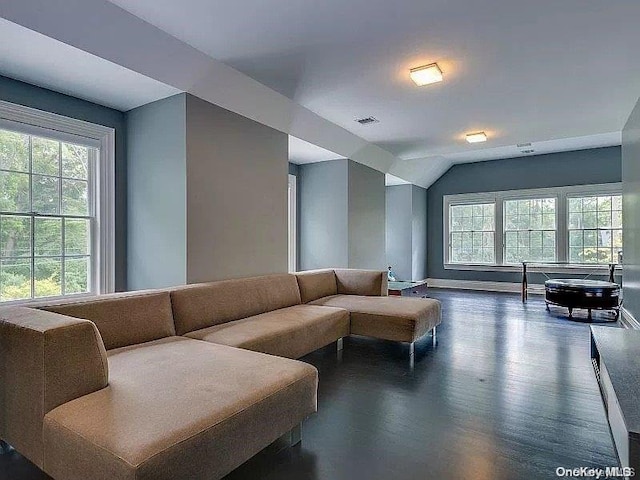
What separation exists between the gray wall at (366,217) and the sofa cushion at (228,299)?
1890 millimetres

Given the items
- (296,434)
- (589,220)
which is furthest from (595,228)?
(296,434)

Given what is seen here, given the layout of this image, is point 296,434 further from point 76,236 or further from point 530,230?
point 530,230

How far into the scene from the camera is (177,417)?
1389 mm

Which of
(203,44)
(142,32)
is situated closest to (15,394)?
(142,32)

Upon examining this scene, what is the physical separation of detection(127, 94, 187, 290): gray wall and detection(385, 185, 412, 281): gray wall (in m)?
5.63

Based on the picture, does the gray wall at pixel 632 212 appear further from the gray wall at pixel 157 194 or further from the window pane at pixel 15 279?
the window pane at pixel 15 279

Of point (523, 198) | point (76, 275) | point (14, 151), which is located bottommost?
point (76, 275)

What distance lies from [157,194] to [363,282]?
242 centimetres

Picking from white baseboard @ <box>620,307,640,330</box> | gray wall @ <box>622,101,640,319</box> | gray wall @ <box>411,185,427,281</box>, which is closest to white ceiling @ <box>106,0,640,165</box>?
gray wall @ <box>622,101,640,319</box>

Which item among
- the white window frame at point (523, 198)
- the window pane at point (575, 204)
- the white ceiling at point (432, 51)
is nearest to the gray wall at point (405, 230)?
the white window frame at point (523, 198)

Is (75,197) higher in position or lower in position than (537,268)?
higher

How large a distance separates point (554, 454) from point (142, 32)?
3.38 metres

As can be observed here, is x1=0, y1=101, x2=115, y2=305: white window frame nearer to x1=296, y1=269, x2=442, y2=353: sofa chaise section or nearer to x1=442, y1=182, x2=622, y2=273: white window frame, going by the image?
x1=296, y1=269, x2=442, y2=353: sofa chaise section

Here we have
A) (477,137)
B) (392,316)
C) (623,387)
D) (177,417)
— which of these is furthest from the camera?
(477,137)
